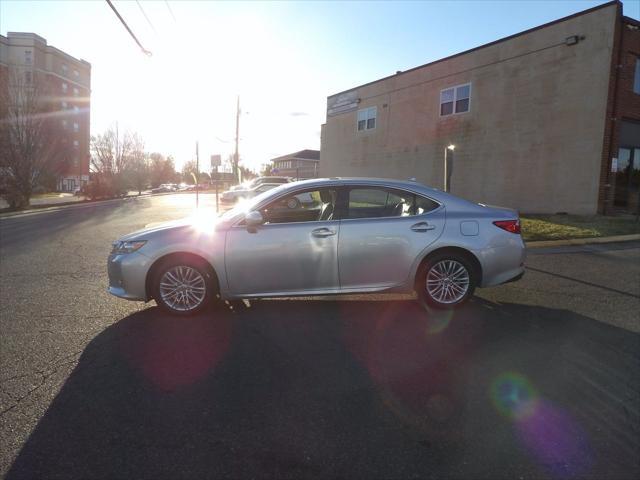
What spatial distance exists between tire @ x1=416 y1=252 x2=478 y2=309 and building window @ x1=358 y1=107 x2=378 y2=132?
23153 millimetres

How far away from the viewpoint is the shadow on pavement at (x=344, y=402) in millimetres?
2439

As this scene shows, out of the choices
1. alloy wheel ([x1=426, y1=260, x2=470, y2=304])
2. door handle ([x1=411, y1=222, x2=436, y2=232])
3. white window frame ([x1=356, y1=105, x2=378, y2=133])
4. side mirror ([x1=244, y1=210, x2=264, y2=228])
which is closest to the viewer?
side mirror ([x1=244, y1=210, x2=264, y2=228])

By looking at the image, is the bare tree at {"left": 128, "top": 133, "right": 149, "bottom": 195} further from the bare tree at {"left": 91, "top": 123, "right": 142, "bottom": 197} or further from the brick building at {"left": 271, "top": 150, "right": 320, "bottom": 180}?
the brick building at {"left": 271, "top": 150, "right": 320, "bottom": 180}

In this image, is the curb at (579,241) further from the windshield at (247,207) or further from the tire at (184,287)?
the tire at (184,287)

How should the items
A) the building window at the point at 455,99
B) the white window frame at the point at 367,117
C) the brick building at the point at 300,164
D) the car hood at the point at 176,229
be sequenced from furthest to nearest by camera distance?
1. the brick building at the point at 300,164
2. the white window frame at the point at 367,117
3. the building window at the point at 455,99
4. the car hood at the point at 176,229

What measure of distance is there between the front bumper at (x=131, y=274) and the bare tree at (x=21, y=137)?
27.0 m

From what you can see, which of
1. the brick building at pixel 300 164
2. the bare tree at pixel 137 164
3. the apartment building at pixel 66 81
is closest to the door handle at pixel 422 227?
the bare tree at pixel 137 164

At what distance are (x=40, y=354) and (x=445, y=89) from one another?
71.5 ft

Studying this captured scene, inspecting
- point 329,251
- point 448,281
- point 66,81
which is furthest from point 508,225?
point 66,81

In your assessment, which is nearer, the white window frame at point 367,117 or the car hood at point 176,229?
the car hood at point 176,229

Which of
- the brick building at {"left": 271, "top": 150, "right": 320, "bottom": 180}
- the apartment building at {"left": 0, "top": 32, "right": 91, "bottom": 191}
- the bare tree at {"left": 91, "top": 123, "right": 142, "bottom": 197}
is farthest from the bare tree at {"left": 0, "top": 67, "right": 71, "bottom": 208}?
the brick building at {"left": 271, "top": 150, "right": 320, "bottom": 180}

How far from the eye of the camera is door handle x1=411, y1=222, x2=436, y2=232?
500 centimetres

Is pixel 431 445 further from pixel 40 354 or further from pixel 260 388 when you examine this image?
pixel 40 354

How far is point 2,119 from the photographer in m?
25.5
